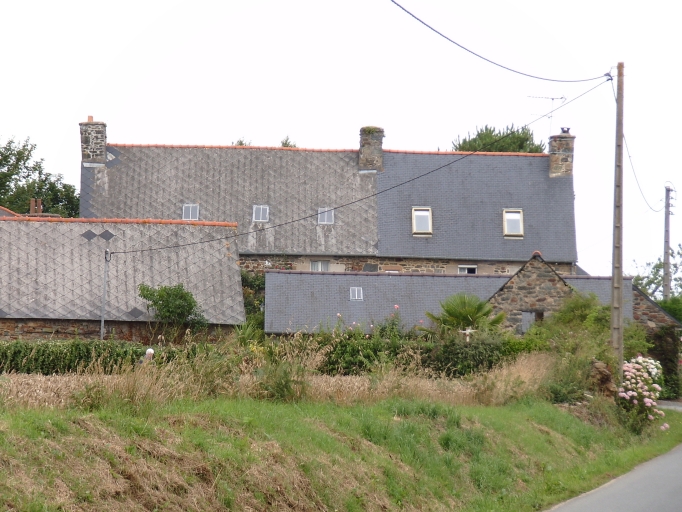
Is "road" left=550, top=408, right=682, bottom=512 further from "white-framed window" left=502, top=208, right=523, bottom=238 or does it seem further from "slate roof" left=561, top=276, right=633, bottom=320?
"white-framed window" left=502, top=208, right=523, bottom=238

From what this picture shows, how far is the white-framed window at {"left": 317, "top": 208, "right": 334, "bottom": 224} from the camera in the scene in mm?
39375

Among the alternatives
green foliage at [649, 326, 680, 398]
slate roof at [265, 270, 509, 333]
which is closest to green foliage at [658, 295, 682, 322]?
green foliage at [649, 326, 680, 398]

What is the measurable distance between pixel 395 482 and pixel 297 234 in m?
27.8

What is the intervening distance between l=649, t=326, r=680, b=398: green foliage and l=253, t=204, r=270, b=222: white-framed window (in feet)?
54.8

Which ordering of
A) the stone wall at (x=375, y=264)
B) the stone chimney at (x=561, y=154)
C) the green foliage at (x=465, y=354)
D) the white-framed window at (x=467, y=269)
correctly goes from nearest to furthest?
the green foliage at (x=465, y=354) → the stone wall at (x=375, y=264) → the white-framed window at (x=467, y=269) → the stone chimney at (x=561, y=154)

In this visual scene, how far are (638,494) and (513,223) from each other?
27654mm

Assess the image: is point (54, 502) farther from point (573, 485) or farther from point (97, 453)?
point (573, 485)

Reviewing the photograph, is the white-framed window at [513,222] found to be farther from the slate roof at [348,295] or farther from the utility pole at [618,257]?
the utility pole at [618,257]

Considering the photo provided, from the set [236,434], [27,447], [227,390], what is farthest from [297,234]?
[27,447]

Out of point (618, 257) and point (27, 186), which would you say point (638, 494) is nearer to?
point (618, 257)

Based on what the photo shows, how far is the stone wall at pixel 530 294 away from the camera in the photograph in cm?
2755

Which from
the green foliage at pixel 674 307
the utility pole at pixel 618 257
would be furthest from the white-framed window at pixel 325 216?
the utility pole at pixel 618 257

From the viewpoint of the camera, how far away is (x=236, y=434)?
1063 centimetres

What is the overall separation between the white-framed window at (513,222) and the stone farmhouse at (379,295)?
21.6 feet
